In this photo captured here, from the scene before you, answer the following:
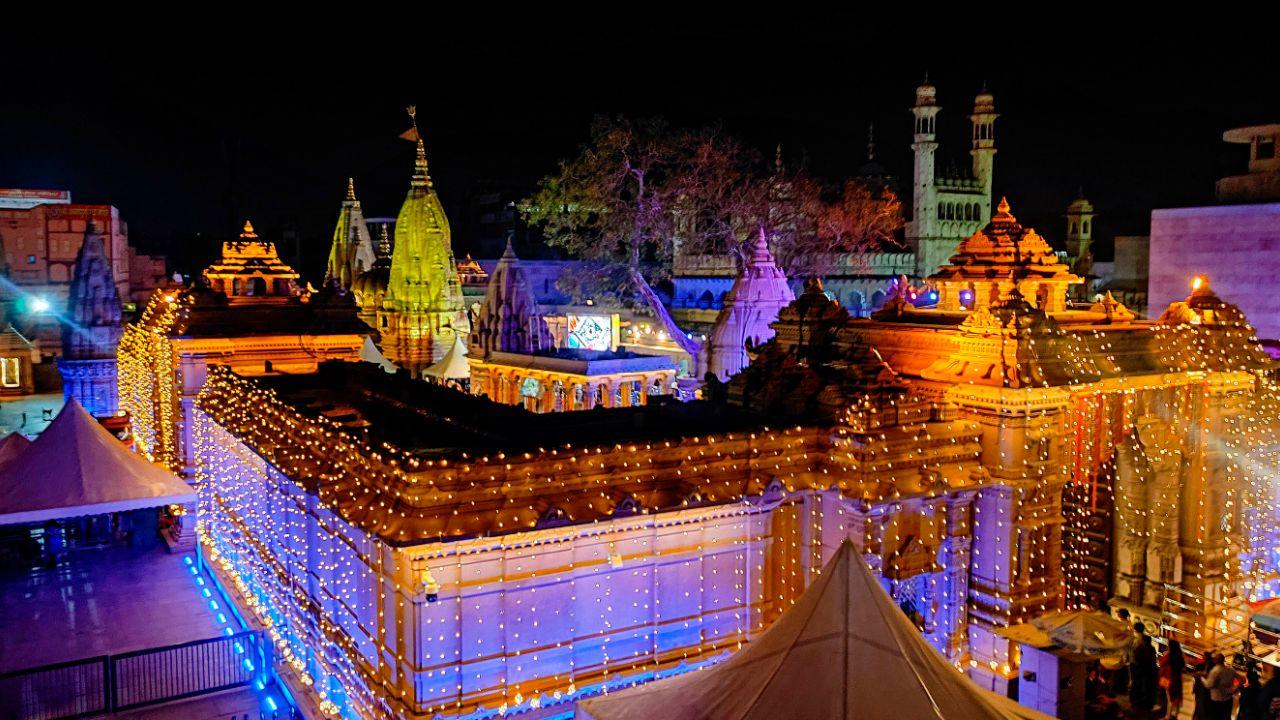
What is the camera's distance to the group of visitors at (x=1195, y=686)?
994 centimetres

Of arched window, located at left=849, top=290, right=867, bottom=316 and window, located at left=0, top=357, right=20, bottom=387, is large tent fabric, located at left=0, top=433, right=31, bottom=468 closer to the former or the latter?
window, located at left=0, top=357, right=20, bottom=387

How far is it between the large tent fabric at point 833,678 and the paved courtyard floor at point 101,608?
336 inches

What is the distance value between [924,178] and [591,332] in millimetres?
33144

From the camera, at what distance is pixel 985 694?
7223 millimetres

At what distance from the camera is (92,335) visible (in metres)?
36.5

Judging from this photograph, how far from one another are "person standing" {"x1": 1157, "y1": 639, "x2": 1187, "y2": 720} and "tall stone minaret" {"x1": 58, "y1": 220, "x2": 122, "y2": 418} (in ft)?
111

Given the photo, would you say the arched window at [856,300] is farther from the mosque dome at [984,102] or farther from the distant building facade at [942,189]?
the mosque dome at [984,102]

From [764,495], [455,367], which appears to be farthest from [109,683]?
[455,367]

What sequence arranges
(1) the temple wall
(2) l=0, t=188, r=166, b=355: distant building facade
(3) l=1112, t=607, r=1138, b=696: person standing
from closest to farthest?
(1) the temple wall
(3) l=1112, t=607, r=1138, b=696: person standing
(2) l=0, t=188, r=166, b=355: distant building facade

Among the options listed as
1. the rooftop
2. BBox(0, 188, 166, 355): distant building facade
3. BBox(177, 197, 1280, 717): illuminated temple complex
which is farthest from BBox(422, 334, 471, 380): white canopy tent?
BBox(0, 188, 166, 355): distant building facade

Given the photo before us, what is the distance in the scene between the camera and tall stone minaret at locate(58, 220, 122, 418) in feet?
115

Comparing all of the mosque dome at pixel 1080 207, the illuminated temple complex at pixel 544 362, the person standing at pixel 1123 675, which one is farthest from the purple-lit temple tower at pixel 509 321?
the mosque dome at pixel 1080 207

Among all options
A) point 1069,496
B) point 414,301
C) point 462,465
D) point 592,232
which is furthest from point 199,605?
point 592,232

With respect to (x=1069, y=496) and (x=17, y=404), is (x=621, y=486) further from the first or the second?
(x=17, y=404)
